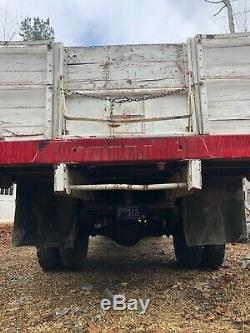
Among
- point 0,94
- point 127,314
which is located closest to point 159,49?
point 0,94

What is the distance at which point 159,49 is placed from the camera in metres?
4.22

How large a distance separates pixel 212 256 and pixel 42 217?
91.6 inches

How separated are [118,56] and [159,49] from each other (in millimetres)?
413

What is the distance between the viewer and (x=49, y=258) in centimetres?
528

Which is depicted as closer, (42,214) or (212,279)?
(42,214)

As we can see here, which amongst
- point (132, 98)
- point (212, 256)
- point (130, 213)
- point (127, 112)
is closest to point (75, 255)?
point (130, 213)

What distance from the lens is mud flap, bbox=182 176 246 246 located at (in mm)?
4168

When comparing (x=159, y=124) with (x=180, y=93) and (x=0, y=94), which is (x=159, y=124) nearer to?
(x=180, y=93)

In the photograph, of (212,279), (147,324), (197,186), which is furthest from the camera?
(212,279)

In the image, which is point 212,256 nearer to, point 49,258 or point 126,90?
point 49,258

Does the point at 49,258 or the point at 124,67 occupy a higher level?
the point at 124,67

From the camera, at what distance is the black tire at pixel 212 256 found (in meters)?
5.31

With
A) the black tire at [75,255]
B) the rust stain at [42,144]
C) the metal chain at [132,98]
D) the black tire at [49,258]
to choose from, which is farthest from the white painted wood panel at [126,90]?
the black tire at [49,258]

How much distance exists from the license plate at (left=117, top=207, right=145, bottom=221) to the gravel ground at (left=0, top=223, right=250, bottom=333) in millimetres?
779
